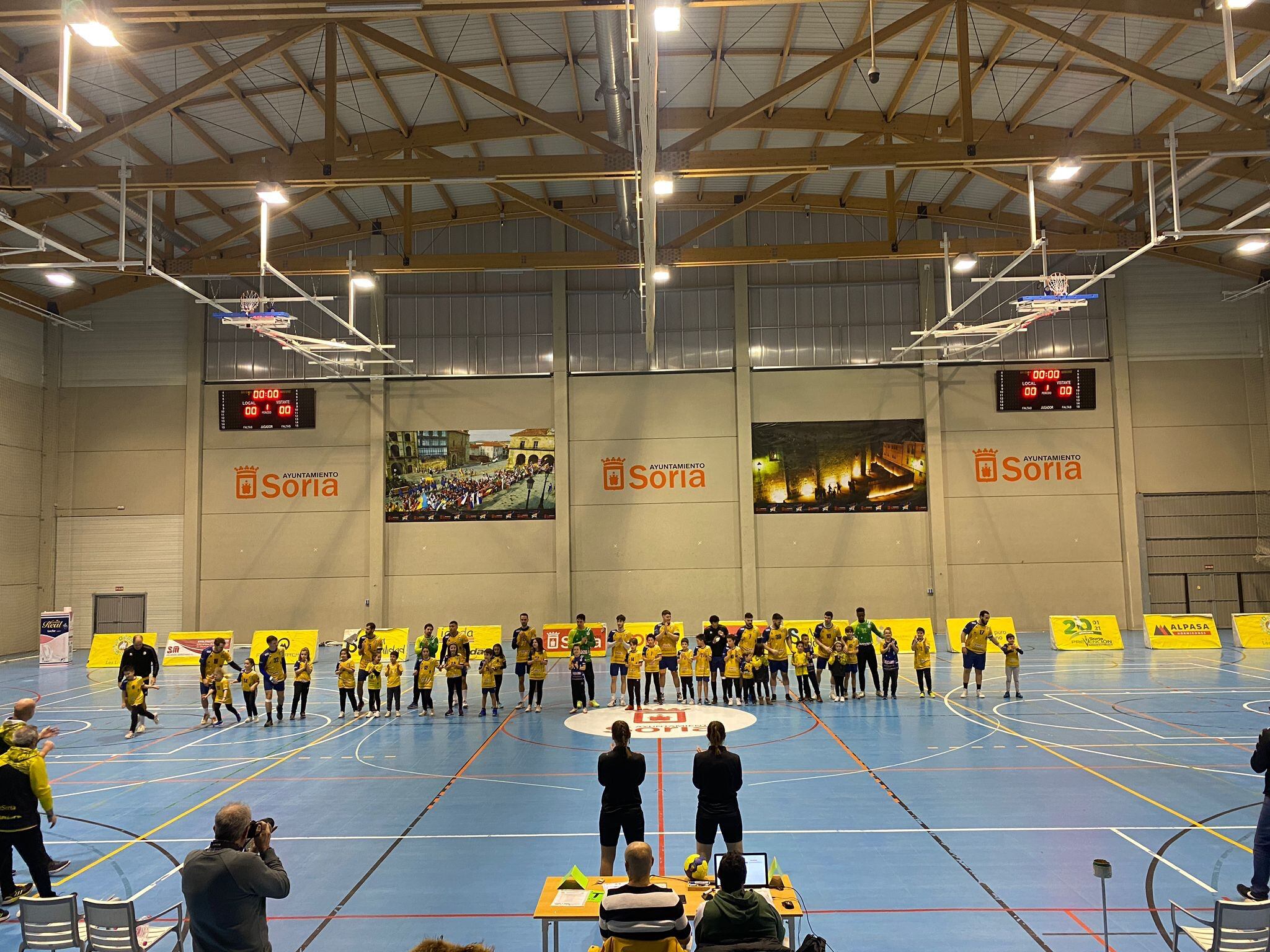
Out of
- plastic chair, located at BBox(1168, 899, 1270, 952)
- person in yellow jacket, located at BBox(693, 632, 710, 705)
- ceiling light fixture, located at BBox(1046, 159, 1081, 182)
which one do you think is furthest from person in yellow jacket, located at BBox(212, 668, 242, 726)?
ceiling light fixture, located at BBox(1046, 159, 1081, 182)

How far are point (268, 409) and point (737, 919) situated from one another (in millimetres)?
30088

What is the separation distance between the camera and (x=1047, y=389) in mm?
30516

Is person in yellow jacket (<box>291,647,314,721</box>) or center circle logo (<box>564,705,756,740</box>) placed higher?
person in yellow jacket (<box>291,647,314,721</box>)

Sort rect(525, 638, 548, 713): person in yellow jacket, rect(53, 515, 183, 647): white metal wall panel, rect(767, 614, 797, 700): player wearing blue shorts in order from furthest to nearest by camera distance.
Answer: rect(53, 515, 183, 647): white metal wall panel
rect(767, 614, 797, 700): player wearing blue shorts
rect(525, 638, 548, 713): person in yellow jacket

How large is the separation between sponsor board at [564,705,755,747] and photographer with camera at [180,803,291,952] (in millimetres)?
10362

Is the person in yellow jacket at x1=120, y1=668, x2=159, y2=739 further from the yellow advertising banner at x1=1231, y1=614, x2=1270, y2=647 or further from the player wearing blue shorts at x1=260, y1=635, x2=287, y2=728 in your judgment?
the yellow advertising banner at x1=1231, y1=614, x2=1270, y2=647

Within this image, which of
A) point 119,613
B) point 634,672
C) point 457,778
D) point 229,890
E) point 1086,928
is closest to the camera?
point 229,890

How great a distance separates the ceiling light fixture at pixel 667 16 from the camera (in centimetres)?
970

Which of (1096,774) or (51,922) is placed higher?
(51,922)

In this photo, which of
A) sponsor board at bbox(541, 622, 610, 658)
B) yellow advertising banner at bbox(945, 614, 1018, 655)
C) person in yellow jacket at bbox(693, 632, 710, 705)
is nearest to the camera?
person in yellow jacket at bbox(693, 632, 710, 705)

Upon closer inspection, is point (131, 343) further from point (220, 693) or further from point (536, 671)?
point (536, 671)

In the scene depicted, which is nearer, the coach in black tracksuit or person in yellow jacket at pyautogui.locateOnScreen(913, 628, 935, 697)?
the coach in black tracksuit

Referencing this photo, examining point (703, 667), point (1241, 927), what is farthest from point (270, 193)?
point (1241, 927)

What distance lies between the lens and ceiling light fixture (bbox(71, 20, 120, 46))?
9.63 meters
